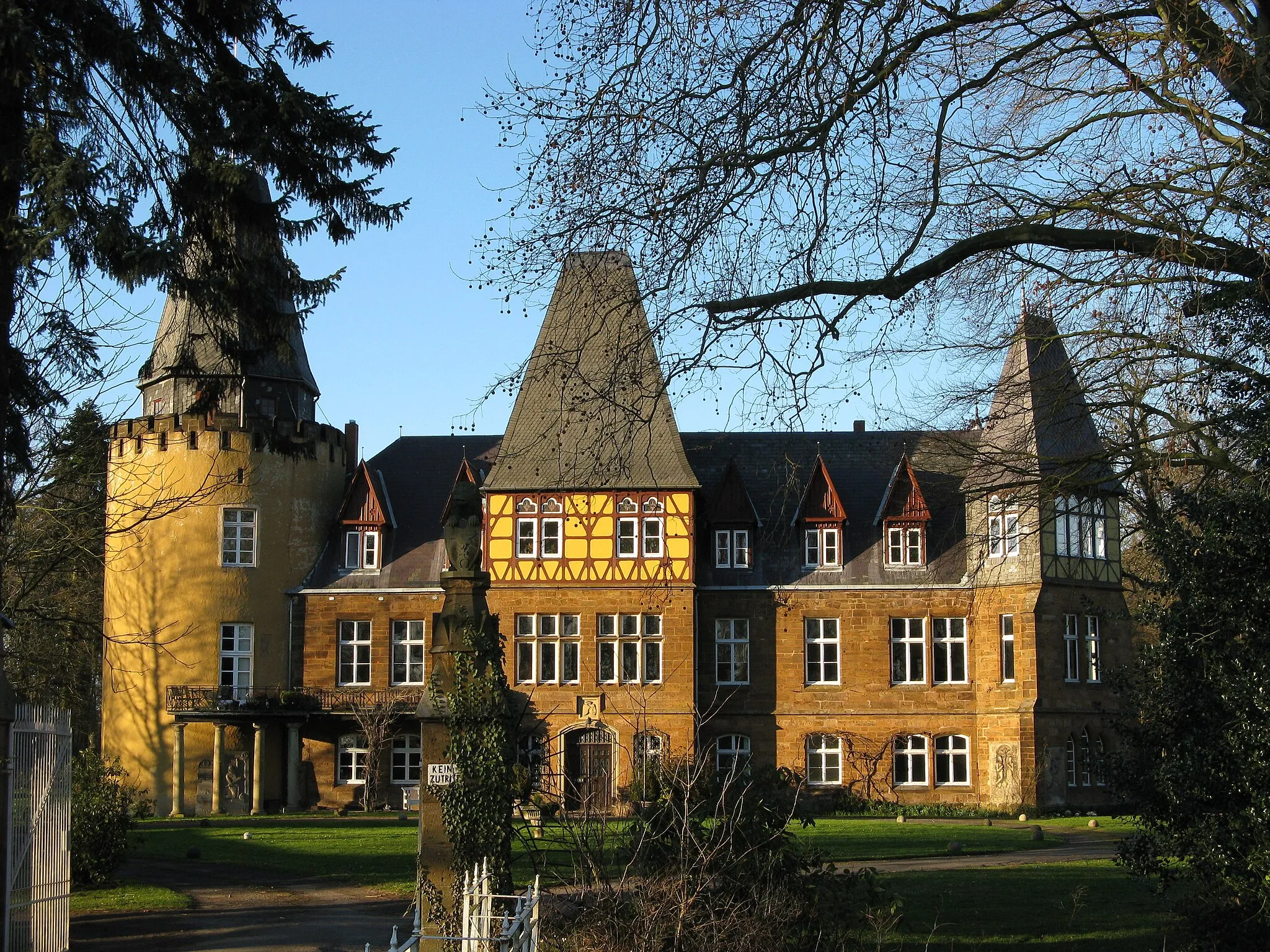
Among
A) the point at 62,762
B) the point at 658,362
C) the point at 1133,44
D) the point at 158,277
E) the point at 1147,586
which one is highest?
the point at 1133,44

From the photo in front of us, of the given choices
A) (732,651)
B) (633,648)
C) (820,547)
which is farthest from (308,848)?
(820,547)

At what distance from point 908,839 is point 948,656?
9.87 m

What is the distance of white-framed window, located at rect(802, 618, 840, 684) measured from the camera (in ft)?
109

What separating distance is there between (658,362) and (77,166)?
216 inches

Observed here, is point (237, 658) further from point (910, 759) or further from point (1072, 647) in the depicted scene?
point (1072, 647)

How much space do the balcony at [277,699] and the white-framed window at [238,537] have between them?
2.93 meters

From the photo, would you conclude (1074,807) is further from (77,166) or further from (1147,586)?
(77,166)

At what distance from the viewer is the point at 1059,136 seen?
400 inches

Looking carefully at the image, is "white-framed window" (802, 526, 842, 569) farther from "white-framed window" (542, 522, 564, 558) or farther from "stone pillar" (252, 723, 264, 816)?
"stone pillar" (252, 723, 264, 816)

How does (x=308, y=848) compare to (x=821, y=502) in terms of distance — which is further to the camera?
(x=821, y=502)

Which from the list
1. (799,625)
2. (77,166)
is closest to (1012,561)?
(799,625)

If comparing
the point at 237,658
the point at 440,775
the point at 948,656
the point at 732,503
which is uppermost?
the point at 732,503

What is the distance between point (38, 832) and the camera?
39.2 ft

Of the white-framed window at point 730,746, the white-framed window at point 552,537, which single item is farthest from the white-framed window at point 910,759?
the white-framed window at point 552,537
